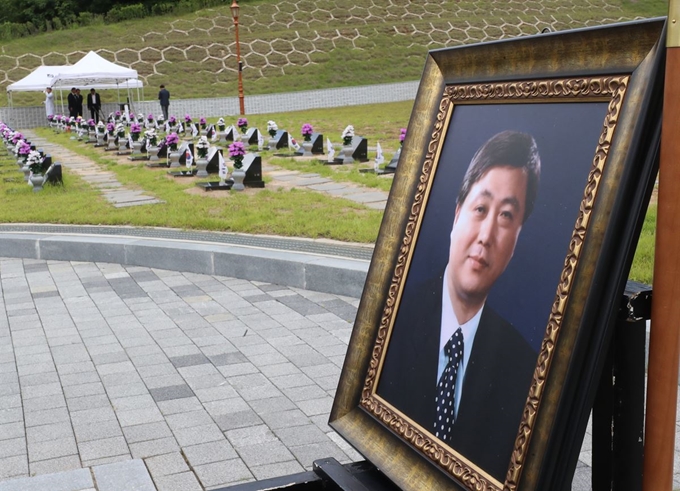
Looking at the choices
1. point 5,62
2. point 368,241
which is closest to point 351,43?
point 5,62

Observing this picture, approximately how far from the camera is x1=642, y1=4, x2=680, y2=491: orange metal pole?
1209 mm

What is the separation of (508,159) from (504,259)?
20cm

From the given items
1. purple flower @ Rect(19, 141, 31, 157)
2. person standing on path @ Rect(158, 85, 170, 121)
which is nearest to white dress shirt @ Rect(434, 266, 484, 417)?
purple flower @ Rect(19, 141, 31, 157)

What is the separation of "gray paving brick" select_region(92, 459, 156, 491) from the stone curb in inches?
104

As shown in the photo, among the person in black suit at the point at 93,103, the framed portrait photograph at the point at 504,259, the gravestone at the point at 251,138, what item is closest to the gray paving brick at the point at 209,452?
the framed portrait photograph at the point at 504,259

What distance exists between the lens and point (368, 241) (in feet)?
22.8

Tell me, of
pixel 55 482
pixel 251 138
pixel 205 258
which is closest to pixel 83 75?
pixel 251 138

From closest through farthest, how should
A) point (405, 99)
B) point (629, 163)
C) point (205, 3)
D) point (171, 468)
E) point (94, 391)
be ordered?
point (629, 163), point (171, 468), point (94, 391), point (405, 99), point (205, 3)

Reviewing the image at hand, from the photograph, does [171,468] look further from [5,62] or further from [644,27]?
[5,62]

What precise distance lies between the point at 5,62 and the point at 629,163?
37.1 metres

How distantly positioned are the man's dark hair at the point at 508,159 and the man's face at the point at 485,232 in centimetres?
1

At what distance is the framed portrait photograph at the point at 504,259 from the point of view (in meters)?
1.31

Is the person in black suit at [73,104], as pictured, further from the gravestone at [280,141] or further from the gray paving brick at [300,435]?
the gray paving brick at [300,435]

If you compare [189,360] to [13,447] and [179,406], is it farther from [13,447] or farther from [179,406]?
[13,447]
